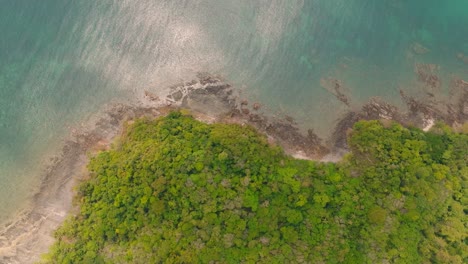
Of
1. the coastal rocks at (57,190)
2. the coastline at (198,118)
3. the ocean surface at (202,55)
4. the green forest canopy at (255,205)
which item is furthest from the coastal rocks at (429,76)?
the coastal rocks at (57,190)

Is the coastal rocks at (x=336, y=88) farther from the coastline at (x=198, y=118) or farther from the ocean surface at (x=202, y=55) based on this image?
the coastline at (x=198, y=118)

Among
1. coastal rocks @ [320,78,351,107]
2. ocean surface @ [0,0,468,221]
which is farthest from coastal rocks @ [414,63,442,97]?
coastal rocks @ [320,78,351,107]

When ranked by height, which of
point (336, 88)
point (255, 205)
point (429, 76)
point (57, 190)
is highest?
point (429, 76)

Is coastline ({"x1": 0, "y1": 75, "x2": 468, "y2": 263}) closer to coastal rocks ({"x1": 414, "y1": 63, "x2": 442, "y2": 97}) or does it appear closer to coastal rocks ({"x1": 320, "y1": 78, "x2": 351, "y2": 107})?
coastal rocks ({"x1": 320, "y1": 78, "x2": 351, "y2": 107})

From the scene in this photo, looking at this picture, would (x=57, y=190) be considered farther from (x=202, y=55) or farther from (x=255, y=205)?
(x=202, y=55)

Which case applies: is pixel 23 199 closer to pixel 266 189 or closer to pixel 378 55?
pixel 266 189

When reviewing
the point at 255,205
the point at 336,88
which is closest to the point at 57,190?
the point at 255,205
